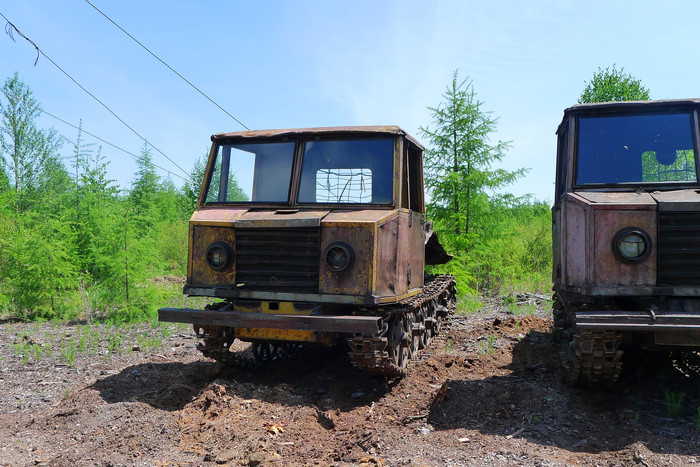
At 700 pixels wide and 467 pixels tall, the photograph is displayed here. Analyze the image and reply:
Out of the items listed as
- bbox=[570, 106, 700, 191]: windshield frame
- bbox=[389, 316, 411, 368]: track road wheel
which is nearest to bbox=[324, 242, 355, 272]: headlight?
bbox=[389, 316, 411, 368]: track road wheel

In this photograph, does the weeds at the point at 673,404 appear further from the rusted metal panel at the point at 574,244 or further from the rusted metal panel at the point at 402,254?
the rusted metal panel at the point at 402,254

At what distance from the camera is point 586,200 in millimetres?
5223

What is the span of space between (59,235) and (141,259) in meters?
1.87

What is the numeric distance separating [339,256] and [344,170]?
1215mm

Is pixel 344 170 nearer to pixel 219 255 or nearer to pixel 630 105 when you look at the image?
pixel 219 255

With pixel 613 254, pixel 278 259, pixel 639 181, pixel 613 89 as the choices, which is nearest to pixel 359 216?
pixel 278 259

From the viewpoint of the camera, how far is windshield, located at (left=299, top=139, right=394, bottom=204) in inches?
247

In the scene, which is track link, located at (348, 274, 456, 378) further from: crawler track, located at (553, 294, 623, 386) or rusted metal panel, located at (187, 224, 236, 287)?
crawler track, located at (553, 294, 623, 386)

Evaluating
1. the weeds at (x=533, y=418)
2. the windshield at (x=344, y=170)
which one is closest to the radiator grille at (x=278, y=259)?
the windshield at (x=344, y=170)

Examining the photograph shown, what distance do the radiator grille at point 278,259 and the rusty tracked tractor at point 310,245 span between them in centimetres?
1

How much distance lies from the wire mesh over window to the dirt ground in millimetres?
2073

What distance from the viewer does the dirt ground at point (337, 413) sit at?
433cm

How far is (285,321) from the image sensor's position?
18.0ft

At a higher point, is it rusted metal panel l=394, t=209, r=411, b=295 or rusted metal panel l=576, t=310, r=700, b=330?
rusted metal panel l=394, t=209, r=411, b=295
